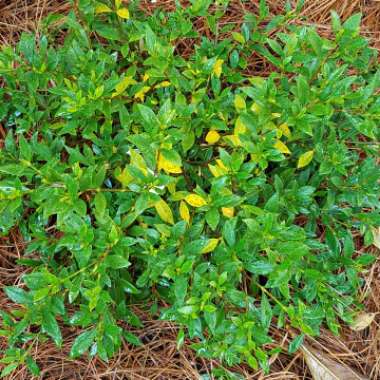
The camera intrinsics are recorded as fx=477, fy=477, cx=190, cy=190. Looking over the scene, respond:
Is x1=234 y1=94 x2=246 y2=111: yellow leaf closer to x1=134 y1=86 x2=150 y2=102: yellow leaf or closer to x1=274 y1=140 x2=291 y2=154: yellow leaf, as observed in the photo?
x1=274 y1=140 x2=291 y2=154: yellow leaf

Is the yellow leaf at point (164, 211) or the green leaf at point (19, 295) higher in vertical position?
the yellow leaf at point (164, 211)

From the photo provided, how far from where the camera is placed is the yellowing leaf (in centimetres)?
241

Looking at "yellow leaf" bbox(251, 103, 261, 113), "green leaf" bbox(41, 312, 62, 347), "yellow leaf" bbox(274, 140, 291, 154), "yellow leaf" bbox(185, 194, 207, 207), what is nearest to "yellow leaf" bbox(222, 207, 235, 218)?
"yellow leaf" bbox(185, 194, 207, 207)

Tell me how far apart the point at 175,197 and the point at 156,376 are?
3.00 ft

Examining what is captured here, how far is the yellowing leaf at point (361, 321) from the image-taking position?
94.8 inches

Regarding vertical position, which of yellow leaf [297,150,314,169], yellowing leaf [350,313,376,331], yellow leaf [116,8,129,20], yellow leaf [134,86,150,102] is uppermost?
yellow leaf [116,8,129,20]

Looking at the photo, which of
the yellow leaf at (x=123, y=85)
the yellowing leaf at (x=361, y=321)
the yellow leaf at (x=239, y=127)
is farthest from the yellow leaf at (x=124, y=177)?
the yellowing leaf at (x=361, y=321)

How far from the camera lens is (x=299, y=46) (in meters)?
2.22

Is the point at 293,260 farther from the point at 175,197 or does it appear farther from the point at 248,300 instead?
the point at 175,197

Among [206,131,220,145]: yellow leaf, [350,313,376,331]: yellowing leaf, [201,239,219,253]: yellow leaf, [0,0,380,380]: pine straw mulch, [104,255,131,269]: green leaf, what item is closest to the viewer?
[104,255,131,269]: green leaf

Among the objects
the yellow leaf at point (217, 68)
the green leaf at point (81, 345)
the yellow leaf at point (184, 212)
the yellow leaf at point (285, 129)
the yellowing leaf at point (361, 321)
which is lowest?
the yellowing leaf at point (361, 321)

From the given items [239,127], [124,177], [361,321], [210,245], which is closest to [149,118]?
[124,177]

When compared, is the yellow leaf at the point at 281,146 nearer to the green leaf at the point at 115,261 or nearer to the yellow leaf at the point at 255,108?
the yellow leaf at the point at 255,108

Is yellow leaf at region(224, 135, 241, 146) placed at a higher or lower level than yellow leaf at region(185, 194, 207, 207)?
higher
